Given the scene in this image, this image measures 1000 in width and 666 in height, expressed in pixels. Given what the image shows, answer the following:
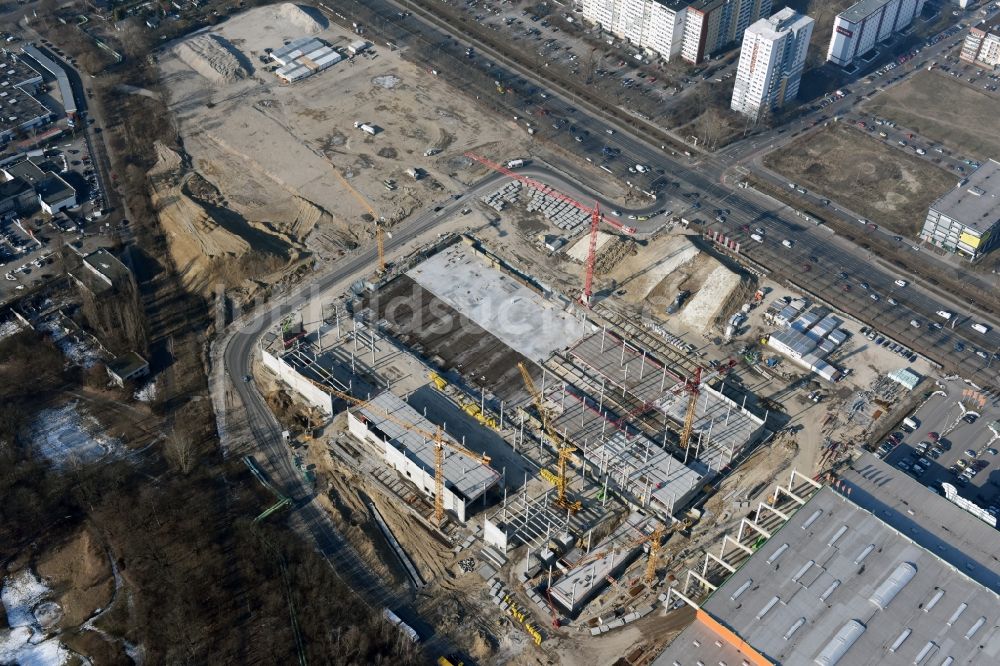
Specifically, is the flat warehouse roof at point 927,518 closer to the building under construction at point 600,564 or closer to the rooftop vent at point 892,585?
the rooftop vent at point 892,585

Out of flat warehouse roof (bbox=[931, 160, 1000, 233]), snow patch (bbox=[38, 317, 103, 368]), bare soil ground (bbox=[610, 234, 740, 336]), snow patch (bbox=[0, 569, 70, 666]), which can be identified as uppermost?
flat warehouse roof (bbox=[931, 160, 1000, 233])

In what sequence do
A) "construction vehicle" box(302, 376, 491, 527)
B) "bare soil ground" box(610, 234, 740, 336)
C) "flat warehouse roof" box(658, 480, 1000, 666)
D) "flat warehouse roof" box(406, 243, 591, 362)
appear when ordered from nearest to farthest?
"flat warehouse roof" box(658, 480, 1000, 666), "construction vehicle" box(302, 376, 491, 527), "flat warehouse roof" box(406, 243, 591, 362), "bare soil ground" box(610, 234, 740, 336)

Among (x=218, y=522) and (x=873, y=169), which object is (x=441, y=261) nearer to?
(x=218, y=522)

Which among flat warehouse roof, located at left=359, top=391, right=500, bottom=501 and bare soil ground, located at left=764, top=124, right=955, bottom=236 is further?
bare soil ground, located at left=764, top=124, right=955, bottom=236

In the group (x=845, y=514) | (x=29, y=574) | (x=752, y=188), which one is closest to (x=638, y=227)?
(x=752, y=188)

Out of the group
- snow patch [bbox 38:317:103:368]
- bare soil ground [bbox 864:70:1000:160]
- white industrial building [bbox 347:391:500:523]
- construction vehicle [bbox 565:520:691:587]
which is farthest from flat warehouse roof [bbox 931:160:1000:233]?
snow patch [bbox 38:317:103:368]

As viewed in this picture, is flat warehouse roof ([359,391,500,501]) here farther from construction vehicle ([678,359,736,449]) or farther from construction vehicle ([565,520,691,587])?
construction vehicle ([678,359,736,449])
